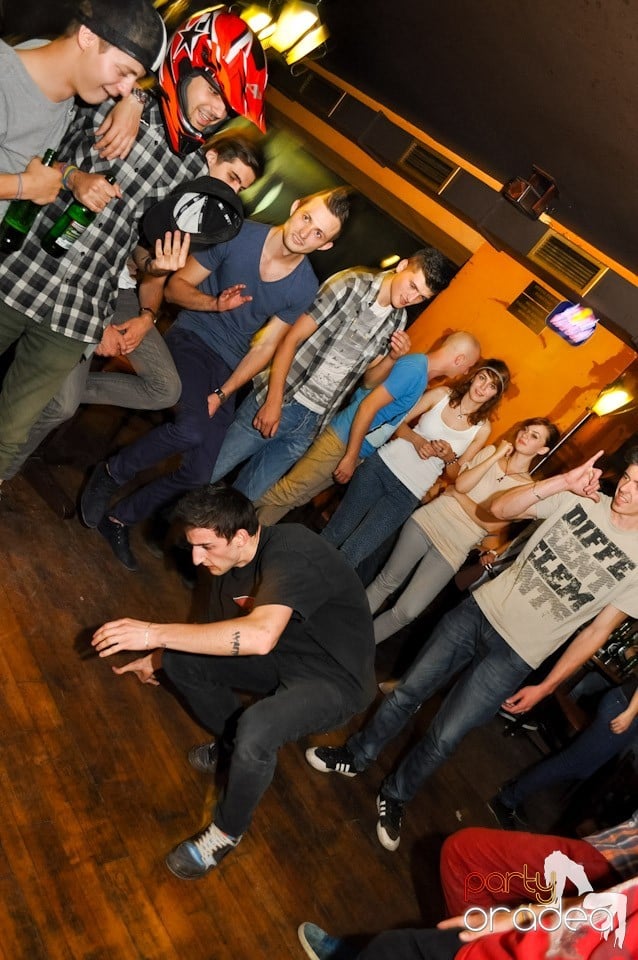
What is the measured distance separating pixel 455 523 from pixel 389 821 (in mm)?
1310

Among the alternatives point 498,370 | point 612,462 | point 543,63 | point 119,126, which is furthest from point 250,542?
point 612,462

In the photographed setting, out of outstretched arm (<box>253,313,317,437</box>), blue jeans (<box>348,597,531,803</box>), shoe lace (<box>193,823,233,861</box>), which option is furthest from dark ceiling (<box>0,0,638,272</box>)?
shoe lace (<box>193,823,233,861</box>)

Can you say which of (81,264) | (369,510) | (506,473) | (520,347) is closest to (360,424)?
(369,510)

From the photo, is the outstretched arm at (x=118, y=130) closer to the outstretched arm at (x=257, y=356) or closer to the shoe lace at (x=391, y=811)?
the outstretched arm at (x=257, y=356)

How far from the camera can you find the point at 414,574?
3.31 meters

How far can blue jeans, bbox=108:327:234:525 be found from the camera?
2.83 meters

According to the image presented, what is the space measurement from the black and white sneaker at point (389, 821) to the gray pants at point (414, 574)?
0.85 m

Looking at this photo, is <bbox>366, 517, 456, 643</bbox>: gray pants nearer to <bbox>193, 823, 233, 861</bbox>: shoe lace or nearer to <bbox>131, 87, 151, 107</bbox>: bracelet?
<bbox>193, 823, 233, 861</bbox>: shoe lace

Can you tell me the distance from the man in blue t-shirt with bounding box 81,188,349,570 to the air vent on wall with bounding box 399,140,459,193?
211cm

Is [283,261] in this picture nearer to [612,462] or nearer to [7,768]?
[7,768]

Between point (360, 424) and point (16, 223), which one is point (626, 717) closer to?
point (360, 424)

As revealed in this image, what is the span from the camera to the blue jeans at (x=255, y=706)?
1869 mm

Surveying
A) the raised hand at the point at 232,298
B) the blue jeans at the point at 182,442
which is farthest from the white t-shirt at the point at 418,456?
the raised hand at the point at 232,298
